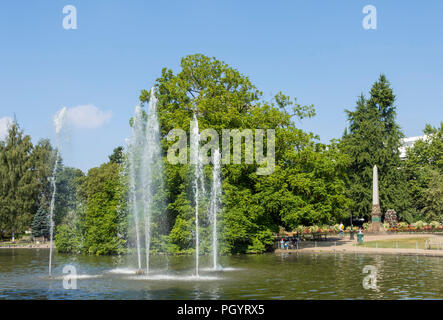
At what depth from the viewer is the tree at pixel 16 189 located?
7450 centimetres

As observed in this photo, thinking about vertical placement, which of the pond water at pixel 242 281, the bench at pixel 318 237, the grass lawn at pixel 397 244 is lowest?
the bench at pixel 318 237

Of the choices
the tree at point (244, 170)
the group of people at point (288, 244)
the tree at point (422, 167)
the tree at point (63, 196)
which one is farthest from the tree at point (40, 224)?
the tree at point (422, 167)

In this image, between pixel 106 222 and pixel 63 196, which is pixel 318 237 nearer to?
pixel 106 222

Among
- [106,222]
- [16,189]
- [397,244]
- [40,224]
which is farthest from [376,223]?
[16,189]

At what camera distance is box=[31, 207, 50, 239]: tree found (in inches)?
2904

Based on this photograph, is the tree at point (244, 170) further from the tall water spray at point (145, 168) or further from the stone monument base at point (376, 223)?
the stone monument base at point (376, 223)

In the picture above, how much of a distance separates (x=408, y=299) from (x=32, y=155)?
73.7 metres

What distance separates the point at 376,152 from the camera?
7825cm

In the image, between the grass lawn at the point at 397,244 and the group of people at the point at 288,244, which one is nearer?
the grass lawn at the point at 397,244

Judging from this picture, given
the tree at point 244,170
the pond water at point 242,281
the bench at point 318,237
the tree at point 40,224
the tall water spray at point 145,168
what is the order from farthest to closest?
the tree at point 40,224
the bench at point 318,237
the tree at point 244,170
the tall water spray at point 145,168
the pond water at point 242,281

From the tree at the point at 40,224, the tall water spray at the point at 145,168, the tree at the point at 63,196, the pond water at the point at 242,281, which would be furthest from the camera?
the tree at the point at 63,196

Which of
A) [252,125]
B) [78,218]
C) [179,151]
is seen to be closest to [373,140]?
[252,125]

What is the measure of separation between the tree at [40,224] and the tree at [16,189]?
6.10 ft
